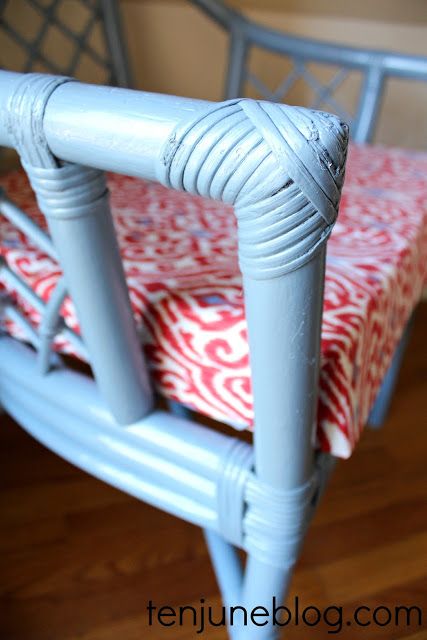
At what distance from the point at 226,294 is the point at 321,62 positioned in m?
0.73

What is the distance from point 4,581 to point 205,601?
29cm

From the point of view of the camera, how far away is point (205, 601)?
2.64 ft

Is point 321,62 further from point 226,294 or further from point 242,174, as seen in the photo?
point 242,174

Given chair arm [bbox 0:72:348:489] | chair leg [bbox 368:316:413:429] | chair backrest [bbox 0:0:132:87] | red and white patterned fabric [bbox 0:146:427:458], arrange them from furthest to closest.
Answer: chair leg [bbox 368:316:413:429] → chair backrest [bbox 0:0:132:87] → red and white patterned fabric [bbox 0:146:427:458] → chair arm [bbox 0:72:348:489]

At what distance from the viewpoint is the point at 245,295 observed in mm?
313

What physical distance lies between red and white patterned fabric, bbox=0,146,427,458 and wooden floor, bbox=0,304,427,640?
41cm

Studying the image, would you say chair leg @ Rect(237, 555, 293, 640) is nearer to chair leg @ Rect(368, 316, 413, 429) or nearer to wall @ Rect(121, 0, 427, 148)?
chair leg @ Rect(368, 316, 413, 429)

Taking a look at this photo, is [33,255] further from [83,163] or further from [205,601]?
[205,601]

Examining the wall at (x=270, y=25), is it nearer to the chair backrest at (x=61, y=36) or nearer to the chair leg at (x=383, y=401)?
the chair backrest at (x=61, y=36)

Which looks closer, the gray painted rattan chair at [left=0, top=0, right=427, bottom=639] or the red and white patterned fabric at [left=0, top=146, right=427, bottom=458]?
the gray painted rattan chair at [left=0, top=0, right=427, bottom=639]

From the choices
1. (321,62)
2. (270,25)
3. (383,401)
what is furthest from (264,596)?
(270,25)

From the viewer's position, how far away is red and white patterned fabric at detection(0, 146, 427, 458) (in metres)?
0.46

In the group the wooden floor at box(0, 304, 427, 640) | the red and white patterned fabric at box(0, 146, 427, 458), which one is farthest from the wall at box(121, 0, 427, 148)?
the wooden floor at box(0, 304, 427, 640)

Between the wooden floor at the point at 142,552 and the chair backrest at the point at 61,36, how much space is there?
68 centimetres
